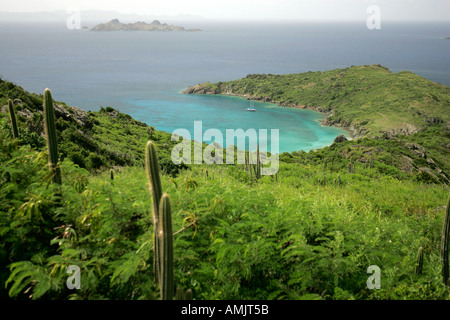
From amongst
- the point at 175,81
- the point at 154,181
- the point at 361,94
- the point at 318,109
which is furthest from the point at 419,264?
the point at 175,81

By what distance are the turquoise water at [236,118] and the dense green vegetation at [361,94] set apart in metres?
4.65

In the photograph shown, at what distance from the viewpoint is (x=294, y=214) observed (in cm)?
581

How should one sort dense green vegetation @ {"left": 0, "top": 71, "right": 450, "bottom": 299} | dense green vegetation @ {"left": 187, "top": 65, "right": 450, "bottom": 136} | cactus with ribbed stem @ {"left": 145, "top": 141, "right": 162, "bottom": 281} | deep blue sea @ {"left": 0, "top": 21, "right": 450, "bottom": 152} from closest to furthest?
cactus with ribbed stem @ {"left": 145, "top": 141, "right": 162, "bottom": 281}
dense green vegetation @ {"left": 0, "top": 71, "right": 450, "bottom": 299}
dense green vegetation @ {"left": 187, "top": 65, "right": 450, "bottom": 136}
deep blue sea @ {"left": 0, "top": 21, "right": 450, "bottom": 152}

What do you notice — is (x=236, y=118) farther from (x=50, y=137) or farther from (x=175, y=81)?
(x=50, y=137)

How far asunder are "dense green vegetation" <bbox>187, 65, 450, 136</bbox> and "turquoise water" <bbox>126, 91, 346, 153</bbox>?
4.65m

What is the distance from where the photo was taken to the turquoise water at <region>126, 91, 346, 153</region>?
6640 centimetres

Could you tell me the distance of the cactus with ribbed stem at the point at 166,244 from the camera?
3.66 m

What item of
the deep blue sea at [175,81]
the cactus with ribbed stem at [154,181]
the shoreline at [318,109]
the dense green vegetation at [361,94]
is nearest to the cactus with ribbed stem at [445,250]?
the cactus with ribbed stem at [154,181]

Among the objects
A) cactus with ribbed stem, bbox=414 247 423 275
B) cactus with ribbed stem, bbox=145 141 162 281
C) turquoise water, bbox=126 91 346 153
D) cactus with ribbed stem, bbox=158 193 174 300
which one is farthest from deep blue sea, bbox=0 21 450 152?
cactus with ribbed stem, bbox=158 193 174 300

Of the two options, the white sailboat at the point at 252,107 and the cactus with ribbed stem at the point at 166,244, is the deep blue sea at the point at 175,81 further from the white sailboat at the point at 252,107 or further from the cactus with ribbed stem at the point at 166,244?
the cactus with ribbed stem at the point at 166,244

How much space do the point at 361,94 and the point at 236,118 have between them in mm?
31868

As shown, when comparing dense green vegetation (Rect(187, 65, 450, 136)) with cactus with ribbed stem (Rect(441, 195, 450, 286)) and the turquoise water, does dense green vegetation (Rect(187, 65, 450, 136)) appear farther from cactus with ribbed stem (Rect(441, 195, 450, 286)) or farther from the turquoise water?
cactus with ribbed stem (Rect(441, 195, 450, 286))

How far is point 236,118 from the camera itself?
8056 centimetres
